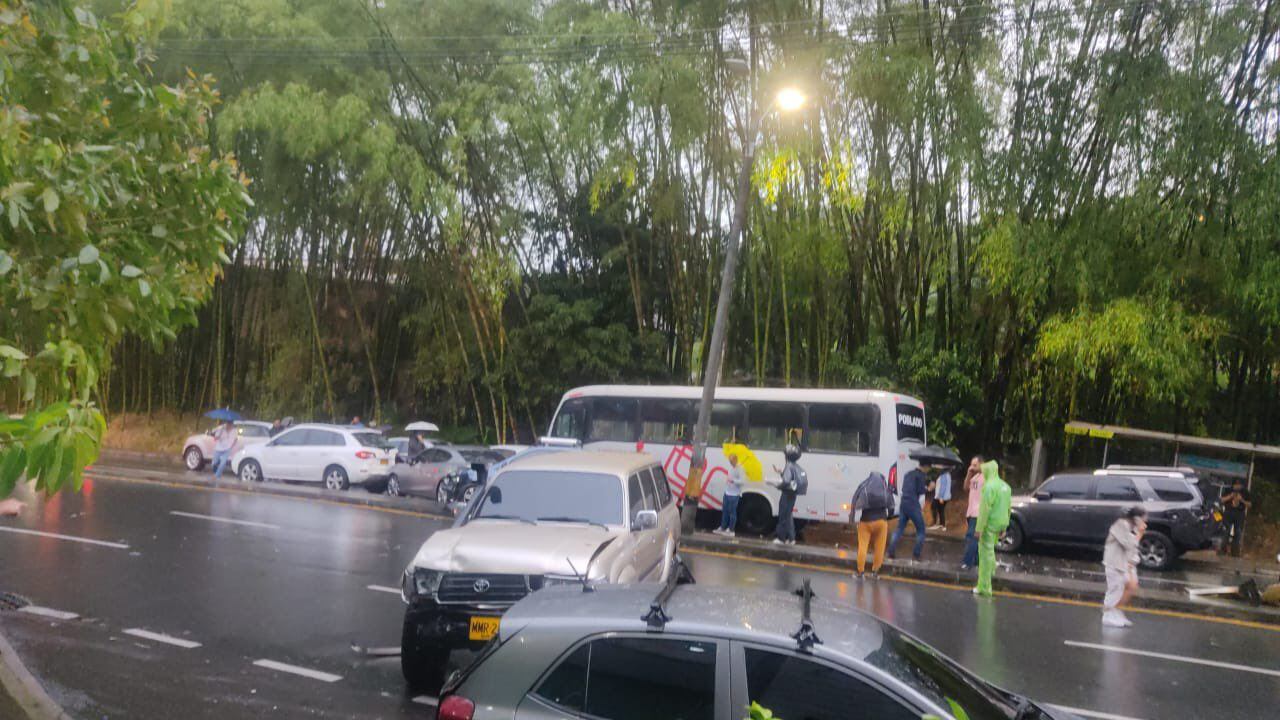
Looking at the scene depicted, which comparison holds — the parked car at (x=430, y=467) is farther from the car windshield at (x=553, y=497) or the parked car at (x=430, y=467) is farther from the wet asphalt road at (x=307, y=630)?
the car windshield at (x=553, y=497)

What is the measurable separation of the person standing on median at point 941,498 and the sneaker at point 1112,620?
366 inches

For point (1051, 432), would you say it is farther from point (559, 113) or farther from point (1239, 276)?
point (559, 113)

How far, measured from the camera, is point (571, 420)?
21.0 meters

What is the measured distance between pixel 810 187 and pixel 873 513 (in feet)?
28.1

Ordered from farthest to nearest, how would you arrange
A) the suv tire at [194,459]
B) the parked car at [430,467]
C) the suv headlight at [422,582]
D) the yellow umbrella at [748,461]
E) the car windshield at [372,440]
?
the suv tire at [194,459], the car windshield at [372,440], the parked car at [430,467], the yellow umbrella at [748,461], the suv headlight at [422,582]

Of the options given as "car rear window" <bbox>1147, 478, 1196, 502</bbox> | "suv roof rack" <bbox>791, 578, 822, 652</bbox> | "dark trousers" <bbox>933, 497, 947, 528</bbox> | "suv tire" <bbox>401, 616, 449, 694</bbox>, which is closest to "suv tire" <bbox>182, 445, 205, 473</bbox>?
"dark trousers" <bbox>933, 497, 947, 528</bbox>

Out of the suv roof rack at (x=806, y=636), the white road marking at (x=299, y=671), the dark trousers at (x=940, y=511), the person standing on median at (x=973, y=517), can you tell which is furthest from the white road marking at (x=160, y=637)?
the dark trousers at (x=940, y=511)

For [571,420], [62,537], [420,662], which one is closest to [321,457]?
[571,420]

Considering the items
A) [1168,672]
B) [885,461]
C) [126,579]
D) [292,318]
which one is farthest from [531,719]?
[292,318]

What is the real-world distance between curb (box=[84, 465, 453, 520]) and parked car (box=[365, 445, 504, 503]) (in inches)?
13.8

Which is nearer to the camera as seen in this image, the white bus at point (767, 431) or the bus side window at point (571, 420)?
the white bus at point (767, 431)

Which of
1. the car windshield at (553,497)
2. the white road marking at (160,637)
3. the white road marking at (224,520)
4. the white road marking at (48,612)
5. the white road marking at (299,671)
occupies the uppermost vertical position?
the car windshield at (553,497)

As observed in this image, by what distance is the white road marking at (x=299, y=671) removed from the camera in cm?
764

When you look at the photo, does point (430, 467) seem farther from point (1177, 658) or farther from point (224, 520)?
point (1177, 658)
